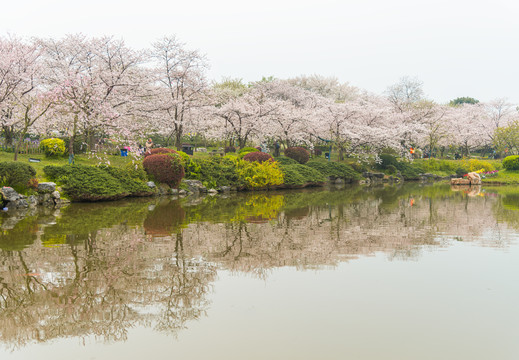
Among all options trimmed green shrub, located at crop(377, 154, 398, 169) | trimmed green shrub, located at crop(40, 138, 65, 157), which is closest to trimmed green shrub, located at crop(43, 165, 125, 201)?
trimmed green shrub, located at crop(40, 138, 65, 157)

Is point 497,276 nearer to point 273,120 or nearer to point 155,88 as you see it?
point 155,88

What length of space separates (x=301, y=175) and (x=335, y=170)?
19.2ft

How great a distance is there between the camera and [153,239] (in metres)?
10.3

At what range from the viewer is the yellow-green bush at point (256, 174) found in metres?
26.1

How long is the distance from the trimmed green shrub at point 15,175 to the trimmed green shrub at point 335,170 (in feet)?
71.8

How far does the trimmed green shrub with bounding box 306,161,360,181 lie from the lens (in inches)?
1345

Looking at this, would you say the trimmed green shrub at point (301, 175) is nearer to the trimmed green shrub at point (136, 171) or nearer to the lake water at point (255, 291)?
the trimmed green shrub at point (136, 171)

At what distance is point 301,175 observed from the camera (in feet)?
98.3

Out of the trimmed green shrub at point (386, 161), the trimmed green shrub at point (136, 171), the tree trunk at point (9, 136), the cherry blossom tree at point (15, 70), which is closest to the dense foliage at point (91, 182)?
the trimmed green shrub at point (136, 171)

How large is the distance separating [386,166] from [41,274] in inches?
1494

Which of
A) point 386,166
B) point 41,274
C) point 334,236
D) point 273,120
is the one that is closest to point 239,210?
point 334,236

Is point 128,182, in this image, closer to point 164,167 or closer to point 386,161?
point 164,167

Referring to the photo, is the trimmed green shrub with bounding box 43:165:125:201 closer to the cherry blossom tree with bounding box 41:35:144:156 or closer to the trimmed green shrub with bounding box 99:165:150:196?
the trimmed green shrub with bounding box 99:165:150:196

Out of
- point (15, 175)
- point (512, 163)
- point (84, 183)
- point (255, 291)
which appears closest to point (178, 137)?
point (84, 183)
